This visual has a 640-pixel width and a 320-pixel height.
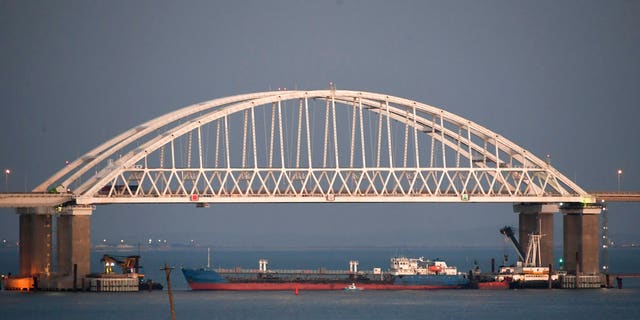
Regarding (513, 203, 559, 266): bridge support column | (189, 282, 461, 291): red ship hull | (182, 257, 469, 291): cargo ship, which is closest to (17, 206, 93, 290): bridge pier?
(182, 257, 469, 291): cargo ship

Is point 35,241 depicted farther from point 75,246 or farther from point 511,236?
point 511,236

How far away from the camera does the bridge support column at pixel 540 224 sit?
143875 mm

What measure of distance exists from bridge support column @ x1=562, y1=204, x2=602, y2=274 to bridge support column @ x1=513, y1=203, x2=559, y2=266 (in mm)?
2052

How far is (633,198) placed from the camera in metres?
146

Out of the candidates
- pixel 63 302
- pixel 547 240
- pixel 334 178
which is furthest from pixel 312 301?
pixel 547 240

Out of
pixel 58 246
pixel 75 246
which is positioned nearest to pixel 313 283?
pixel 75 246

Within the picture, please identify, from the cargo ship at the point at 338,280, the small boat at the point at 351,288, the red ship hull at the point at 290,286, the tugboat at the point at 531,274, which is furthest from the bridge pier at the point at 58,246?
the tugboat at the point at 531,274

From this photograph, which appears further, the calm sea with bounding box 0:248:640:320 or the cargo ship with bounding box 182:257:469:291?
the cargo ship with bounding box 182:257:469:291

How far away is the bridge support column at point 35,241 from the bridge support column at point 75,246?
5.03ft

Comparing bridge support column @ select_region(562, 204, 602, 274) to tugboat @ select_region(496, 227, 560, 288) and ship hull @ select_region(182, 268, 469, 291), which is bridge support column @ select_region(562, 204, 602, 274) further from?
ship hull @ select_region(182, 268, 469, 291)

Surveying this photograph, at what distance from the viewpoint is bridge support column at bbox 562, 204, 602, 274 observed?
464 ft

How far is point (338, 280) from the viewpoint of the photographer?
144m

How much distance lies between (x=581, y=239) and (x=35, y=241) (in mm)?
52122

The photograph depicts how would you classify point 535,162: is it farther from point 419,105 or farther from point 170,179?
point 170,179
